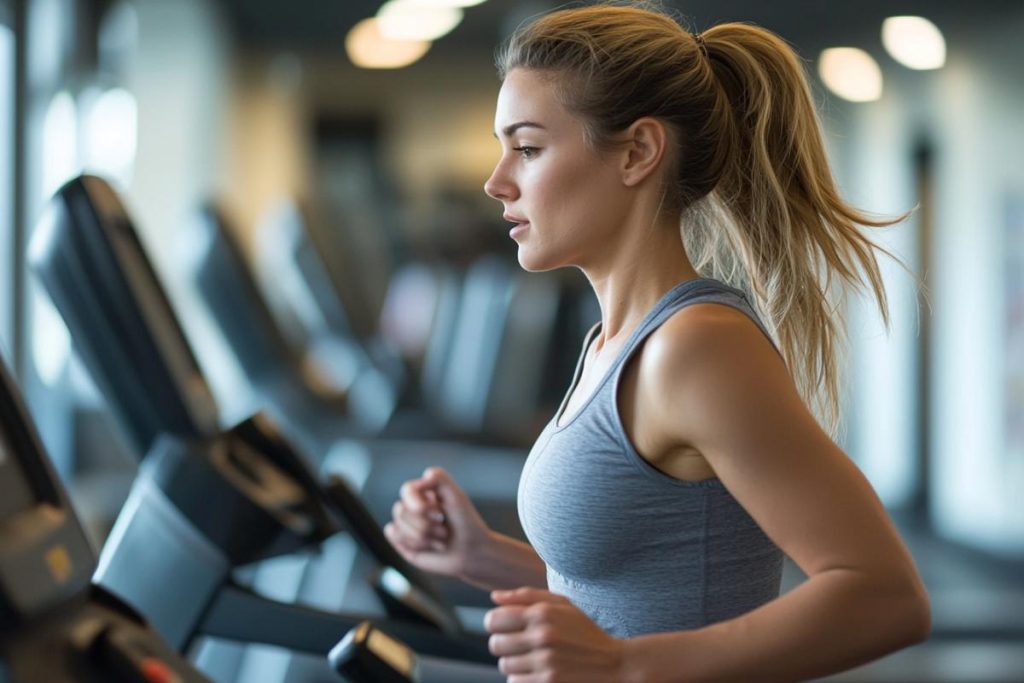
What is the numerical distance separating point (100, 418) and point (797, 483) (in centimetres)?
614

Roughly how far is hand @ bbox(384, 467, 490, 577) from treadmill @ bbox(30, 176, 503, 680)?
185mm

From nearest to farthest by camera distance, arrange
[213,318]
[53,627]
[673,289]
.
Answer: [53,627] < [673,289] < [213,318]

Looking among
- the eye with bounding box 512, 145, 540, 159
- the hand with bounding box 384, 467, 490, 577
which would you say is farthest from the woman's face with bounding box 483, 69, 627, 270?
the hand with bounding box 384, 467, 490, 577

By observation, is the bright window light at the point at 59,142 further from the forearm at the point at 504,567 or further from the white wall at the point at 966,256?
the forearm at the point at 504,567

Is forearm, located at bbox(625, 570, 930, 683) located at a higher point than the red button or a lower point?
higher

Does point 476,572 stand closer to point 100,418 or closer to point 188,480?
point 188,480

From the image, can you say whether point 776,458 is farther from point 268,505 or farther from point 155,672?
point 268,505

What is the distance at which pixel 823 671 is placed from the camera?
3.22ft

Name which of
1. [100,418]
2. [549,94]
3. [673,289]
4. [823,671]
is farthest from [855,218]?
[100,418]

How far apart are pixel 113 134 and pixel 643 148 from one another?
21.5ft

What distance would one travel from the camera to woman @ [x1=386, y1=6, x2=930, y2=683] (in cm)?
97

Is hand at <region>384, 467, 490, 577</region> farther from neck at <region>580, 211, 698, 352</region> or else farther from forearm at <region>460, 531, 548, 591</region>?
neck at <region>580, 211, 698, 352</region>

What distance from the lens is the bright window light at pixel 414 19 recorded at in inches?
182

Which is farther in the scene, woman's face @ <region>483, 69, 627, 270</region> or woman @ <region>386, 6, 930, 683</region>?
woman's face @ <region>483, 69, 627, 270</region>
